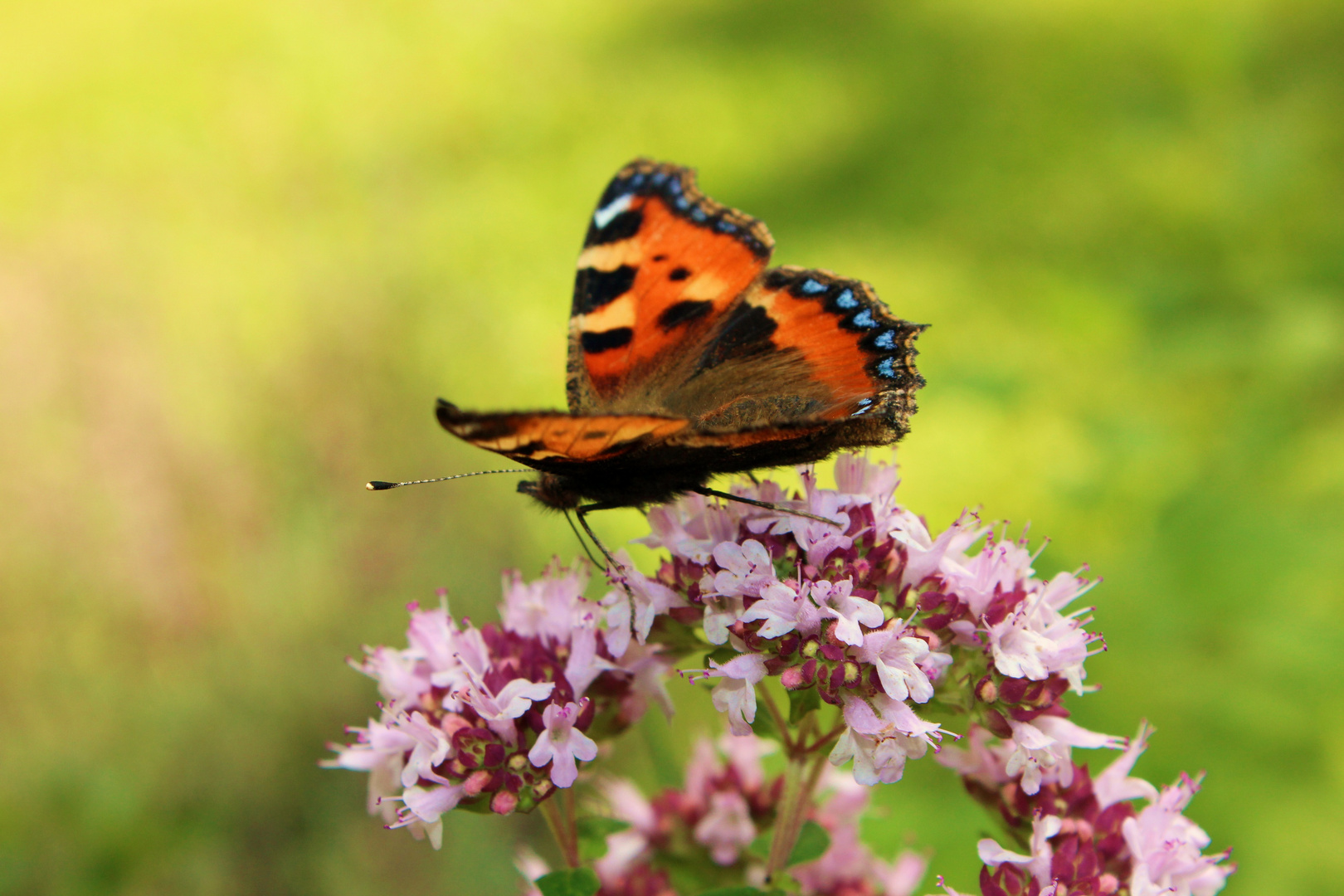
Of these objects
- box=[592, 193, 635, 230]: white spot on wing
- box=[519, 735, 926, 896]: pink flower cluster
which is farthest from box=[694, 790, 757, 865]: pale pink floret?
box=[592, 193, 635, 230]: white spot on wing

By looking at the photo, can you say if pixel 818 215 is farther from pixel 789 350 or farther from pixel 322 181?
pixel 789 350

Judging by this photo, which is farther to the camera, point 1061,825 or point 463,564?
point 463,564

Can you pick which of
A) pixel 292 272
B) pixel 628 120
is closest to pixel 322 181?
pixel 292 272

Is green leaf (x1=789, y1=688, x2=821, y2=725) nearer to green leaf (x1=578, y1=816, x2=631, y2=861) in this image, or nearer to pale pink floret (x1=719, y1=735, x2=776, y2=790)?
green leaf (x1=578, y1=816, x2=631, y2=861)

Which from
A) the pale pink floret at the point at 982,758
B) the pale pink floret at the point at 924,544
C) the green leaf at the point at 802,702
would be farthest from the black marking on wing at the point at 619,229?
the pale pink floret at the point at 982,758

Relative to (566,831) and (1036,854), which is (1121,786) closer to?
(1036,854)
